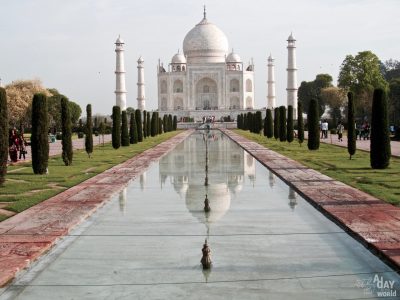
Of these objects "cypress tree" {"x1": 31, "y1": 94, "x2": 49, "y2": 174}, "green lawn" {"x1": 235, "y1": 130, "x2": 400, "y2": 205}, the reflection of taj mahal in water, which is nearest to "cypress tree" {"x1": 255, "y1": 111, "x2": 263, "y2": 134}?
A: "green lawn" {"x1": 235, "y1": 130, "x2": 400, "y2": 205}

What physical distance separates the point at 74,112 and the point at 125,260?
37303 mm

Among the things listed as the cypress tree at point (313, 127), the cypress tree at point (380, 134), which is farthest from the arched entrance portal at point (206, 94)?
the cypress tree at point (380, 134)

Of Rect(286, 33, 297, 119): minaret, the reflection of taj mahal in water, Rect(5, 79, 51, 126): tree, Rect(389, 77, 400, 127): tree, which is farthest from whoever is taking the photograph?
Rect(286, 33, 297, 119): minaret

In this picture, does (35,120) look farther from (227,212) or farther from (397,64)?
(397,64)

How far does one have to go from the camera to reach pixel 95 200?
6016 millimetres

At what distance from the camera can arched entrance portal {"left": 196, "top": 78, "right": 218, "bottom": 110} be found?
5138 centimetres

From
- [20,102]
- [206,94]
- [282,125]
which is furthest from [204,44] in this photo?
[282,125]

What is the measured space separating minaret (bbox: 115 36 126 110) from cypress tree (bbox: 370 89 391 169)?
31265 millimetres

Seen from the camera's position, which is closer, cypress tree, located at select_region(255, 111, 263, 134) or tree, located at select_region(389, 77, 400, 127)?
cypress tree, located at select_region(255, 111, 263, 134)

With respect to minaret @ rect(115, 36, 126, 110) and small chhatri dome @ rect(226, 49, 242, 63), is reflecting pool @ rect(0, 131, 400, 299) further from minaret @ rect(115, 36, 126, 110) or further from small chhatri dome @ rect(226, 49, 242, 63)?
small chhatri dome @ rect(226, 49, 242, 63)

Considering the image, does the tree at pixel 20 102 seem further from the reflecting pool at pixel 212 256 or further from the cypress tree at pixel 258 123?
the reflecting pool at pixel 212 256

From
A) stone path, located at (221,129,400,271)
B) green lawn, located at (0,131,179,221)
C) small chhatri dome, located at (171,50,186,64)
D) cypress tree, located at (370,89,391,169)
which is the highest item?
small chhatri dome, located at (171,50,186,64)

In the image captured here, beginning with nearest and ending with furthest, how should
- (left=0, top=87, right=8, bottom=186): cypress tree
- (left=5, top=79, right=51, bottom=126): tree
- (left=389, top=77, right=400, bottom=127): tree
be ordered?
1. (left=0, top=87, right=8, bottom=186): cypress tree
2. (left=5, top=79, right=51, bottom=126): tree
3. (left=389, top=77, right=400, bottom=127): tree

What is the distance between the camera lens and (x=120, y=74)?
40.2 meters
